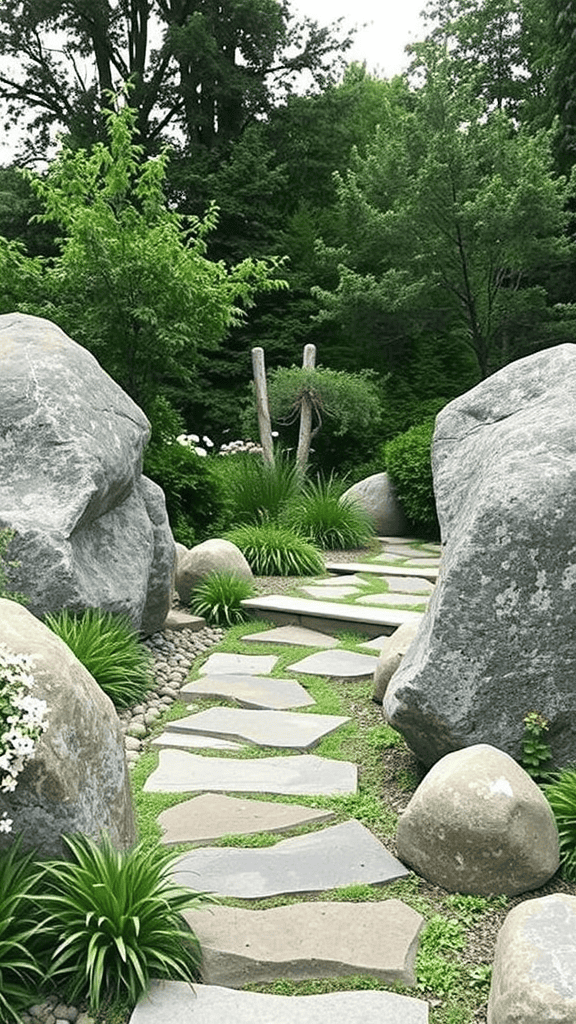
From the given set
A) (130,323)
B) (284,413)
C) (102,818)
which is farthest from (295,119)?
(102,818)

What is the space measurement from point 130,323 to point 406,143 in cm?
647

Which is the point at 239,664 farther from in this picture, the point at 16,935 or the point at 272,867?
the point at 16,935

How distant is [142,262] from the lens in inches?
316

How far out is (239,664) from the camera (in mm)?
5512

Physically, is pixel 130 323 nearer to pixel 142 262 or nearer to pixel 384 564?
pixel 142 262

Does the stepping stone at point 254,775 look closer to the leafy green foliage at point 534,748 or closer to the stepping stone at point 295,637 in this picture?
the leafy green foliage at point 534,748

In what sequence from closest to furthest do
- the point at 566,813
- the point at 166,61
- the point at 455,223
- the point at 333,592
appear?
the point at 566,813, the point at 333,592, the point at 455,223, the point at 166,61

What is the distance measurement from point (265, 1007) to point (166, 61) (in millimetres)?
19519

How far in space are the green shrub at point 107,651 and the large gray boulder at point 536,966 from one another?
258 cm

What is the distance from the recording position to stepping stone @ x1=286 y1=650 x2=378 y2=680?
5.27 meters

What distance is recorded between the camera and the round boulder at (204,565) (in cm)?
703

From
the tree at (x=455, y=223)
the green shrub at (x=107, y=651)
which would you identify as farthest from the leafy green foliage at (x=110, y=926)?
the tree at (x=455, y=223)

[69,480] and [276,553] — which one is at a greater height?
[69,480]

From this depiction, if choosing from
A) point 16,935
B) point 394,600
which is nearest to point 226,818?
point 16,935
